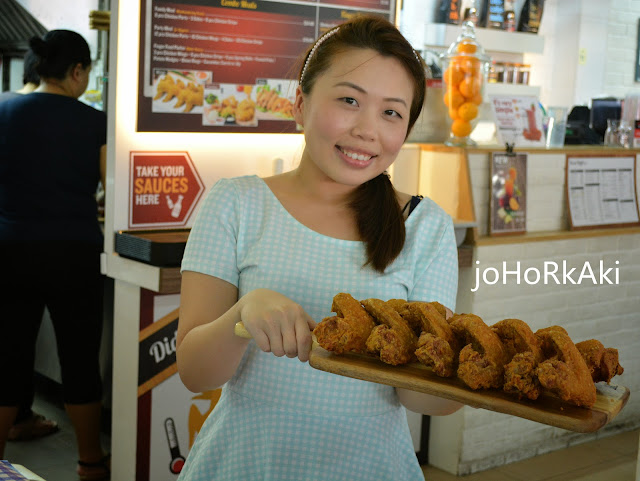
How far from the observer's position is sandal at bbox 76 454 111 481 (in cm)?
326

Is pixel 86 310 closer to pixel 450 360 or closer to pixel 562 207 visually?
pixel 562 207

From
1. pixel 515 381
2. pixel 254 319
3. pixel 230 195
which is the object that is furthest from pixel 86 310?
pixel 515 381

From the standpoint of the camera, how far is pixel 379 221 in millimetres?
1438

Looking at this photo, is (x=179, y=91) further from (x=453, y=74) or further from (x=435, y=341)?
(x=435, y=341)

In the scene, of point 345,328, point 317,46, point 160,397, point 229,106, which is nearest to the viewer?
point 345,328

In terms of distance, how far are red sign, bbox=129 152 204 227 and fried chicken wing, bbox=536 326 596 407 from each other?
2039 mm

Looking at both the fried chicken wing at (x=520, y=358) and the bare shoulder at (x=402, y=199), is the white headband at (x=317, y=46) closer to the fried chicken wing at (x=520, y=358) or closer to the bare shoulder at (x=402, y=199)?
the bare shoulder at (x=402, y=199)

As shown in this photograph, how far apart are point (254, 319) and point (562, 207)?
114 inches

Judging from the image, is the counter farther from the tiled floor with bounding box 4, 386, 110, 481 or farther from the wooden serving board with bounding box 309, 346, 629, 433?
the wooden serving board with bounding box 309, 346, 629, 433

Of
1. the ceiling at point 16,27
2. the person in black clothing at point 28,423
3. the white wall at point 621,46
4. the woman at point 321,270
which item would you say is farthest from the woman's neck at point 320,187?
the white wall at point 621,46

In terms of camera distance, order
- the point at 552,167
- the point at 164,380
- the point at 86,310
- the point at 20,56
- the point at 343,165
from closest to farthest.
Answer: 1. the point at 343,165
2. the point at 164,380
3. the point at 86,310
4. the point at 552,167
5. the point at 20,56

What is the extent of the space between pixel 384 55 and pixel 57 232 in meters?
2.13

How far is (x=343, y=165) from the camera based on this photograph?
1354mm

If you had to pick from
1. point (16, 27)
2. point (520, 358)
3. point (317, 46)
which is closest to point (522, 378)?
point (520, 358)
